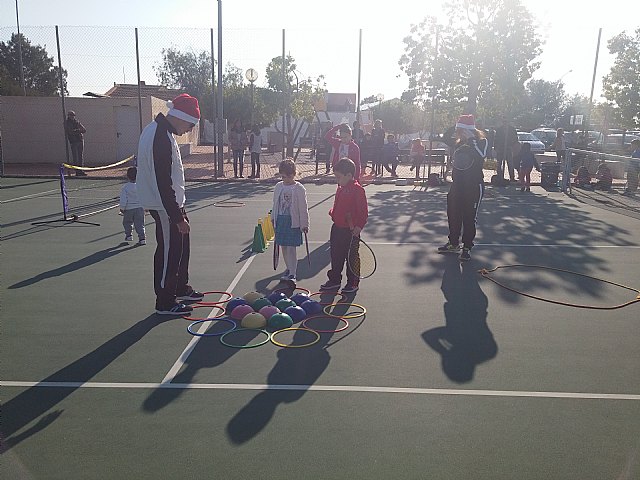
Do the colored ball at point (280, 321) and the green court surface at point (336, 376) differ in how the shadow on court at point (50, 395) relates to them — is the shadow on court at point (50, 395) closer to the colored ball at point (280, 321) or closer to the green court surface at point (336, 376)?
the green court surface at point (336, 376)

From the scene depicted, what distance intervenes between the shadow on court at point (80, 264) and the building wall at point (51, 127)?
16.1 m

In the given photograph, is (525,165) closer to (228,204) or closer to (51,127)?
(228,204)

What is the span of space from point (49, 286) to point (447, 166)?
53.7 ft

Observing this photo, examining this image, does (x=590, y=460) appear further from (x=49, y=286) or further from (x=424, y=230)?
(x=424, y=230)

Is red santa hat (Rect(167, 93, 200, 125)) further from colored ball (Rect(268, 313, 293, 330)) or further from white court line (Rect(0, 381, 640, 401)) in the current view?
white court line (Rect(0, 381, 640, 401))

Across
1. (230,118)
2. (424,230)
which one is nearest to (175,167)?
(424,230)

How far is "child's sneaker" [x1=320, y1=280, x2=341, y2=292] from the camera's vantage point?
7125 mm

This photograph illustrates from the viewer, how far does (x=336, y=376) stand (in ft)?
15.4

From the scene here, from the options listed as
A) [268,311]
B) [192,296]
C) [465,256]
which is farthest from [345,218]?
[465,256]

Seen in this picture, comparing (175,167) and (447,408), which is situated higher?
(175,167)

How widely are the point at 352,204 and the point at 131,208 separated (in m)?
4.37

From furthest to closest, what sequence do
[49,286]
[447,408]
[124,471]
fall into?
[49,286]
[447,408]
[124,471]

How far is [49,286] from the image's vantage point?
7.27 meters

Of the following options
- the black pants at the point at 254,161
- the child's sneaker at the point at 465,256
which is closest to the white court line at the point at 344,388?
the child's sneaker at the point at 465,256
